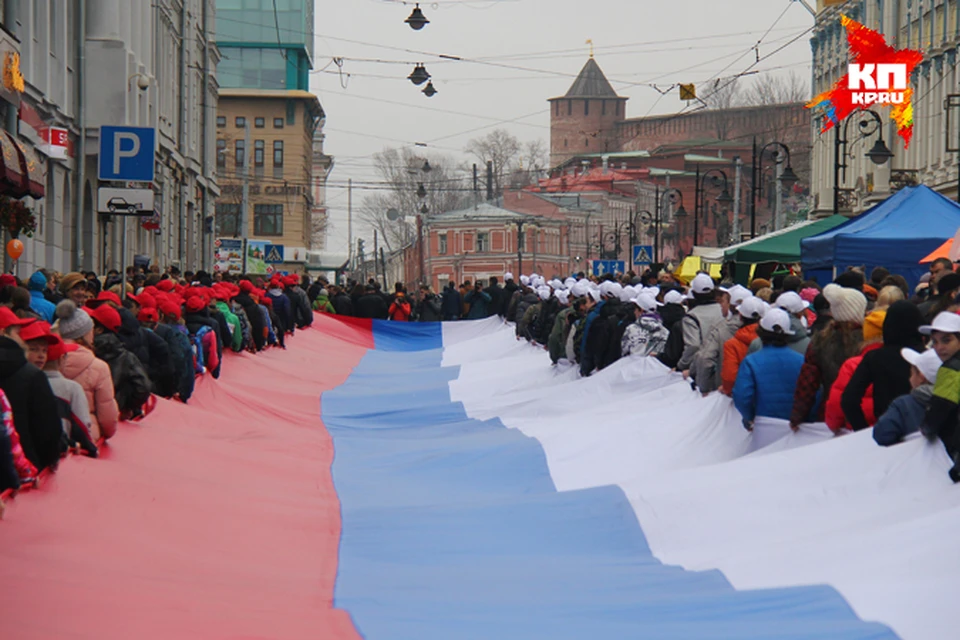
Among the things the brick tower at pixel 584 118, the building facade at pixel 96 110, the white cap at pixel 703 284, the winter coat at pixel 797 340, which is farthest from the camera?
the brick tower at pixel 584 118

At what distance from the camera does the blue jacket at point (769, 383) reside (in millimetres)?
11086

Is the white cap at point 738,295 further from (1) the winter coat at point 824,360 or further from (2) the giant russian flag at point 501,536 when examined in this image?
(1) the winter coat at point 824,360

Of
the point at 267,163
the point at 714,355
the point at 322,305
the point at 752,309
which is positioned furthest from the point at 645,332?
the point at 267,163

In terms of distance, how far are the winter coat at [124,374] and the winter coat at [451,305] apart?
28.0 meters

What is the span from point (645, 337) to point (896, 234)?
18.5 ft

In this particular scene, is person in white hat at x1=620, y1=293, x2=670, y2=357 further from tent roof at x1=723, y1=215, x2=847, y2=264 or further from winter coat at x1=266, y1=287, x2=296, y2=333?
winter coat at x1=266, y1=287, x2=296, y2=333

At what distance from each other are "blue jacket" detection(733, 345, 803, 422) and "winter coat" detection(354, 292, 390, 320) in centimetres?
2793

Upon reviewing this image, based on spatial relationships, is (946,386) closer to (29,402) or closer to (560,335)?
(29,402)

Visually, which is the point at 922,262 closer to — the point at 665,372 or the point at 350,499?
the point at 665,372

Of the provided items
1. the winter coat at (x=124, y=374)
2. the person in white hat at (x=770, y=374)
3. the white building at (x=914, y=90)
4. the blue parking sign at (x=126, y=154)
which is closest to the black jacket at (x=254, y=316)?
the blue parking sign at (x=126, y=154)

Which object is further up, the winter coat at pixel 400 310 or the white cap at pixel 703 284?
the white cap at pixel 703 284

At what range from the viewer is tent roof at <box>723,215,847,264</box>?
25922 mm

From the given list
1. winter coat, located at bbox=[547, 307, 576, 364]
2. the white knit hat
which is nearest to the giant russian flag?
the white knit hat

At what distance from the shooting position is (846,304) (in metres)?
10.3
